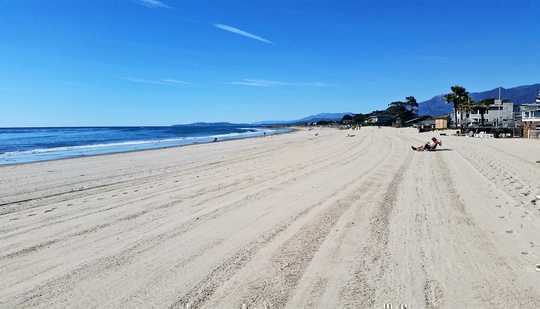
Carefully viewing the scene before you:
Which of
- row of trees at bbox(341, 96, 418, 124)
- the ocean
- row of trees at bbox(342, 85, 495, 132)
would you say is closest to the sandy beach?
the ocean

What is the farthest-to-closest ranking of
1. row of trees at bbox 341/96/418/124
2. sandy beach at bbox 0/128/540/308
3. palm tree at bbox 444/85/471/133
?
1. row of trees at bbox 341/96/418/124
2. palm tree at bbox 444/85/471/133
3. sandy beach at bbox 0/128/540/308

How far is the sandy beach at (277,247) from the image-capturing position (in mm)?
3232

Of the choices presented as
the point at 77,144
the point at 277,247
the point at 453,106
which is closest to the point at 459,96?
the point at 453,106

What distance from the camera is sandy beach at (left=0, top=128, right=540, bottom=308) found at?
3232mm

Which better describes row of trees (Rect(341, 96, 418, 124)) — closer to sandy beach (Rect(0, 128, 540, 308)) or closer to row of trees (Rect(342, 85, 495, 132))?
row of trees (Rect(342, 85, 495, 132))

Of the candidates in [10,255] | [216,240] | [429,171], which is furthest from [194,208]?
[429,171]

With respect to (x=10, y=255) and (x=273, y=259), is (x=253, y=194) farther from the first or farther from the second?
(x=10, y=255)

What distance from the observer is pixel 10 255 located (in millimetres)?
4387

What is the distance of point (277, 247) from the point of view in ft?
14.6

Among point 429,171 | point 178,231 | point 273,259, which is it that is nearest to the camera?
point 273,259

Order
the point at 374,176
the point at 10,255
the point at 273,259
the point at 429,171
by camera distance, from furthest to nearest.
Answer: the point at 429,171, the point at 374,176, the point at 10,255, the point at 273,259

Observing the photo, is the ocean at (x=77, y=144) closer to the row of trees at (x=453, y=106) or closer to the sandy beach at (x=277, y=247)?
the sandy beach at (x=277, y=247)

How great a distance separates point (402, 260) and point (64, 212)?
6.00 metres

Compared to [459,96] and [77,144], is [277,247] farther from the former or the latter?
[459,96]
